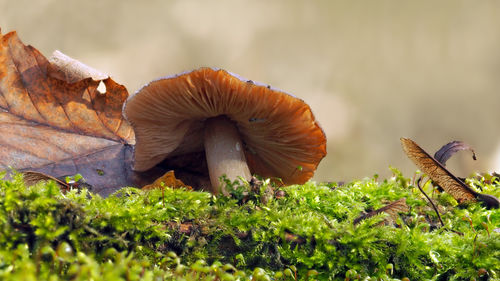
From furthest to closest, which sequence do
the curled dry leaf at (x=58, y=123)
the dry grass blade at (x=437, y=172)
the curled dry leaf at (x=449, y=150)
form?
the curled dry leaf at (x=58, y=123), the curled dry leaf at (x=449, y=150), the dry grass blade at (x=437, y=172)

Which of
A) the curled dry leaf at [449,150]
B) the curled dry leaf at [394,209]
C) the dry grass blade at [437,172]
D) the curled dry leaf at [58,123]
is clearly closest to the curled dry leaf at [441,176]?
the dry grass blade at [437,172]

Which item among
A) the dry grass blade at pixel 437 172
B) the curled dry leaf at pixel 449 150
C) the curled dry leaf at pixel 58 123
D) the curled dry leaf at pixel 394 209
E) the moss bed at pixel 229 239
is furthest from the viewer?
the curled dry leaf at pixel 58 123

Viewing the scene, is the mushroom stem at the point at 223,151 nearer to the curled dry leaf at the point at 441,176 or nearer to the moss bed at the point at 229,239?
the moss bed at the point at 229,239

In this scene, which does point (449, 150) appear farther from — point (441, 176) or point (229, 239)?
point (229, 239)

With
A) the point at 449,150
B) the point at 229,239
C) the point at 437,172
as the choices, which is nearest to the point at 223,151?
the point at 229,239

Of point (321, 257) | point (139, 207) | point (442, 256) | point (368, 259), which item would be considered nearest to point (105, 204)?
point (139, 207)

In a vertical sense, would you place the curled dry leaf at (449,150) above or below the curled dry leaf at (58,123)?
below
